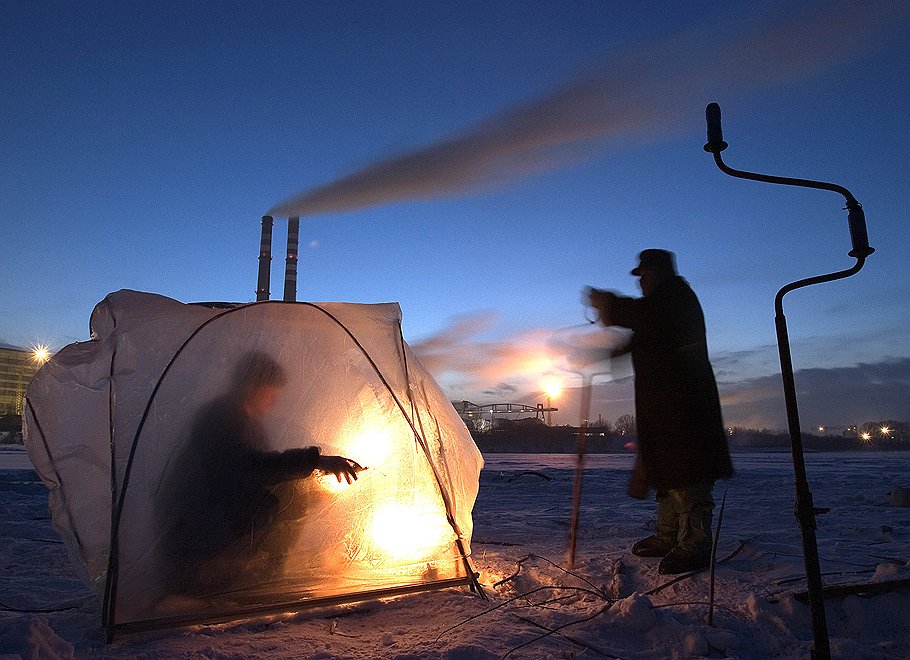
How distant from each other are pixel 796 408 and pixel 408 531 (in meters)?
2.42

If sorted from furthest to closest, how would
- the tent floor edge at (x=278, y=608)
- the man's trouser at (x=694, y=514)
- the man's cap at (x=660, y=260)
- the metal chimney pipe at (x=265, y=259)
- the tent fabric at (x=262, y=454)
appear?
1. the metal chimney pipe at (x=265, y=259)
2. the man's cap at (x=660, y=260)
3. the man's trouser at (x=694, y=514)
4. the tent fabric at (x=262, y=454)
5. the tent floor edge at (x=278, y=608)

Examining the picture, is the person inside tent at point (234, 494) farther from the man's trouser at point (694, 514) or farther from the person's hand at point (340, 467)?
the man's trouser at point (694, 514)

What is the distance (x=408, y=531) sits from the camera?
352 centimetres

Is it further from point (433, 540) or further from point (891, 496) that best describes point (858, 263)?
point (891, 496)

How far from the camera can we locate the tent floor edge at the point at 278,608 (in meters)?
2.55

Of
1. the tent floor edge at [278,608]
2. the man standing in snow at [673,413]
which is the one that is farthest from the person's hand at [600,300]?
the tent floor edge at [278,608]

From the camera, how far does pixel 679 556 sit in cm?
320

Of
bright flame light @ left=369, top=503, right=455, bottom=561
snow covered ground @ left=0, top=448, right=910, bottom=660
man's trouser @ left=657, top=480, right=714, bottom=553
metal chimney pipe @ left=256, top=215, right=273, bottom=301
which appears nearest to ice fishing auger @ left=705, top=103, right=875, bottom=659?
snow covered ground @ left=0, top=448, right=910, bottom=660

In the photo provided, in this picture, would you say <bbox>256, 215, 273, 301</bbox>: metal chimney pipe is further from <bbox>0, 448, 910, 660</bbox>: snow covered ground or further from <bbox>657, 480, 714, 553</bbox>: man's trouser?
<bbox>657, 480, 714, 553</bbox>: man's trouser

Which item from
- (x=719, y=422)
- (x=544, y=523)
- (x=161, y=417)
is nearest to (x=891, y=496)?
(x=544, y=523)

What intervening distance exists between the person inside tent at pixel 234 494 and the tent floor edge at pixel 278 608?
248 mm

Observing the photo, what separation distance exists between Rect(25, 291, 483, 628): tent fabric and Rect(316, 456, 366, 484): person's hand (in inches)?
2.5

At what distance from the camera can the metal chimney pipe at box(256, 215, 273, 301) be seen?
23.8 meters

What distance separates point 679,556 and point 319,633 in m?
2.02
